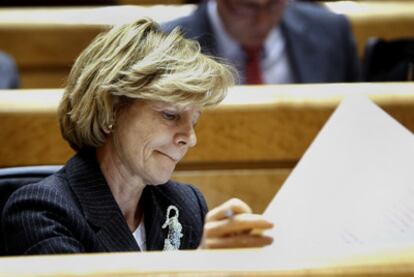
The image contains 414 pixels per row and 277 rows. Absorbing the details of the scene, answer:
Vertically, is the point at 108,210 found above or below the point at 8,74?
below

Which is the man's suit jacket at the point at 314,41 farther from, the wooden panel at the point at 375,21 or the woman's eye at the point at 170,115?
the woman's eye at the point at 170,115

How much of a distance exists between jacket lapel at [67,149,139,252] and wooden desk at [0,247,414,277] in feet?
0.85

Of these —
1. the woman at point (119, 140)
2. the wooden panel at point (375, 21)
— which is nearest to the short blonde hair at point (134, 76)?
the woman at point (119, 140)

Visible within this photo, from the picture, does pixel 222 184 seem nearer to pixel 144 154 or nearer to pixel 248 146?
pixel 248 146

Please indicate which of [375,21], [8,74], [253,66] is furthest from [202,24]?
[375,21]

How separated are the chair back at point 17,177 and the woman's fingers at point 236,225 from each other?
0.25 metres

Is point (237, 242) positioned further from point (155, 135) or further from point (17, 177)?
point (17, 177)

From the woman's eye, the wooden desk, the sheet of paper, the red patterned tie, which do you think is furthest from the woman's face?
the red patterned tie

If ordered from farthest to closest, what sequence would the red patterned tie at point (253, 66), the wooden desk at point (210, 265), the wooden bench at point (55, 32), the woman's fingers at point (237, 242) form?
1. the wooden bench at point (55, 32)
2. the red patterned tie at point (253, 66)
3. the woman's fingers at point (237, 242)
4. the wooden desk at point (210, 265)

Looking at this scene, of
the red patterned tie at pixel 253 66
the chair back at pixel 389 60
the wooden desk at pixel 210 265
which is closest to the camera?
the wooden desk at pixel 210 265

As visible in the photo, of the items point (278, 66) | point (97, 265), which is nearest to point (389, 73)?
point (278, 66)

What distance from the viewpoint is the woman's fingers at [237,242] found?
25.7 inches

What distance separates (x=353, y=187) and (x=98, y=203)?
9.3 inches

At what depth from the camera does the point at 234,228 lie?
67 cm
